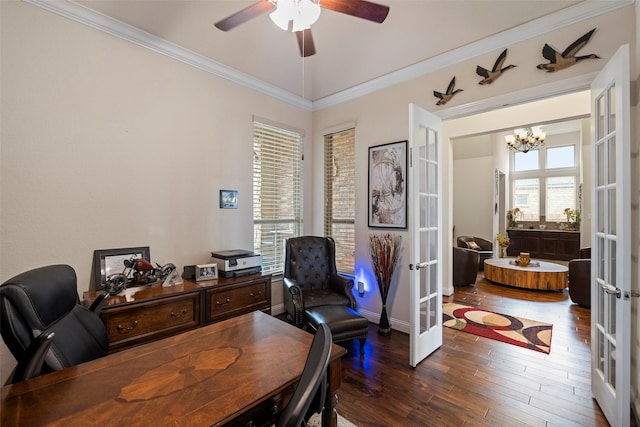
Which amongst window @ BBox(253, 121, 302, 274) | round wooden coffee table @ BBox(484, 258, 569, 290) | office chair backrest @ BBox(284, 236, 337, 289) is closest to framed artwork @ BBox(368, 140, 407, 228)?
office chair backrest @ BBox(284, 236, 337, 289)

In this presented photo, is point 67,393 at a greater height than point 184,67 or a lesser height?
lesser

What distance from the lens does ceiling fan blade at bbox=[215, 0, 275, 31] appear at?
170 cm

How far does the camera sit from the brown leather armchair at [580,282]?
401 cm

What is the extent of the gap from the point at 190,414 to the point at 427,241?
8.10 feet

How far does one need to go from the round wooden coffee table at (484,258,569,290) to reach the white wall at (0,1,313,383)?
5.00 meters

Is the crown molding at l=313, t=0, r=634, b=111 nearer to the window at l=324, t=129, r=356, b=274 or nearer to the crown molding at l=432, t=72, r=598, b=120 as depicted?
the crown molding at l=432, t=72, r=598, b=120

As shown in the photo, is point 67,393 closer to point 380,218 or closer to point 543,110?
point 380,218

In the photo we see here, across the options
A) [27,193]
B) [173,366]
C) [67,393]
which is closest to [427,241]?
[173,366]

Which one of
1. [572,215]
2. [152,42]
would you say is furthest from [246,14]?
[572,215]

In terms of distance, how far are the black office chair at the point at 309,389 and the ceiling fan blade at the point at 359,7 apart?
1.86 meters

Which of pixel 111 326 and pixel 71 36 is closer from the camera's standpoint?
pixel 111 326

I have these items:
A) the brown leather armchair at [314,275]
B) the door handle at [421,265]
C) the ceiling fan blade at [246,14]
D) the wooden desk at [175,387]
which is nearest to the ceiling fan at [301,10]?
the ceiling fan blade at [246,14]

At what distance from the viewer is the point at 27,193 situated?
2004 mm

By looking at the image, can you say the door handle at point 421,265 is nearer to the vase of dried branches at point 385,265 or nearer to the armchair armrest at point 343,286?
the vase of dried branches at point 385,265
